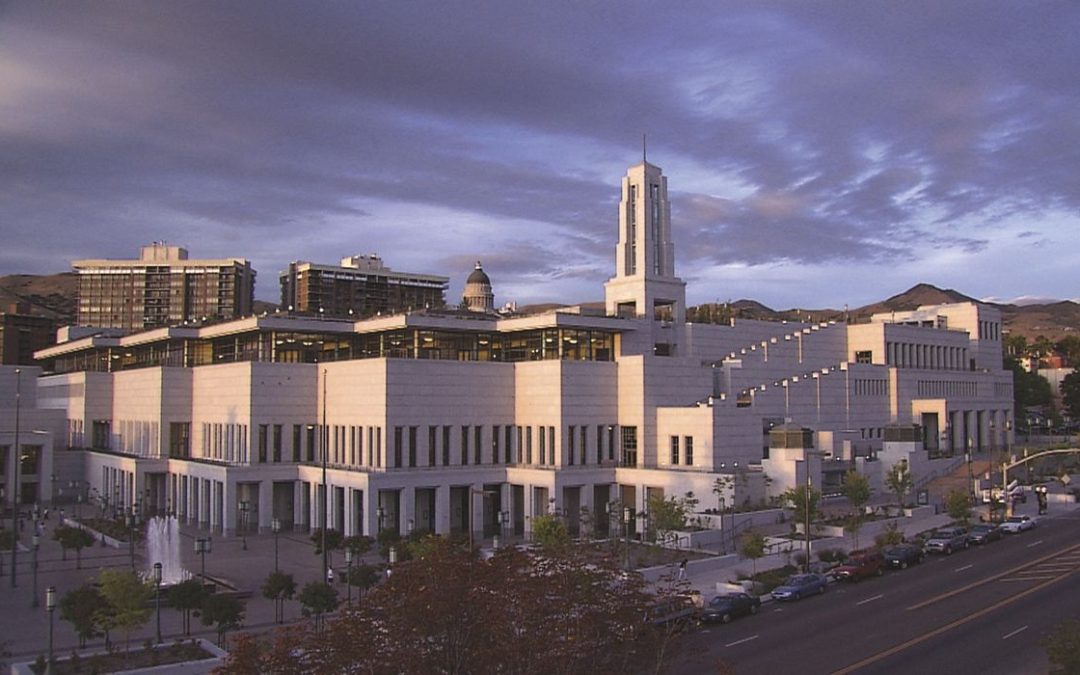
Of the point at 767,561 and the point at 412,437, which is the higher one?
the point at 412,437

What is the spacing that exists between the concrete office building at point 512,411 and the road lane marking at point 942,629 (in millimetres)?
25595

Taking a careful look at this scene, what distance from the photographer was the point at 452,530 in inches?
3017

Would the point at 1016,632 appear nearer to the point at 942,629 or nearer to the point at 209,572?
the point at 942,629

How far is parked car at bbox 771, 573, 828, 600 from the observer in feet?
162

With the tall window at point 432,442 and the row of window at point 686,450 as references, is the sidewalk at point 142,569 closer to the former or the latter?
the tall window at point 432,442

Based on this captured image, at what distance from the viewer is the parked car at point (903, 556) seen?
57.6 metres

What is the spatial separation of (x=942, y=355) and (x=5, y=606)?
100 meters

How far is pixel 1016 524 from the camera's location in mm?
70938

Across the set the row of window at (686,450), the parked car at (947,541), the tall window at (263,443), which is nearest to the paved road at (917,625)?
Result: the parked car at (947,541)

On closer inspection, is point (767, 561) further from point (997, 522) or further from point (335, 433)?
point (335, 433)

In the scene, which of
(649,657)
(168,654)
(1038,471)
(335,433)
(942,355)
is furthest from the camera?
(942,355)

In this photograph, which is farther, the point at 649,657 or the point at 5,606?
the point at 5,606

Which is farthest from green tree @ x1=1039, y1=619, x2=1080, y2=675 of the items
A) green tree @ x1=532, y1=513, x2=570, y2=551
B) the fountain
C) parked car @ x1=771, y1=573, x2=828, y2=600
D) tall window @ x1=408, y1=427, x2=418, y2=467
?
tall window @ x1=408, y1=427, x2=418, y2=467

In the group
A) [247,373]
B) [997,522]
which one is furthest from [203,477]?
[997,522]
